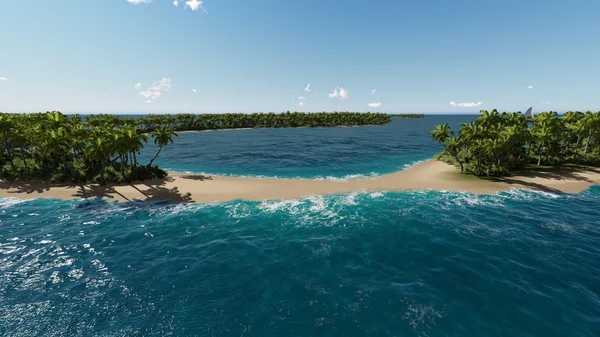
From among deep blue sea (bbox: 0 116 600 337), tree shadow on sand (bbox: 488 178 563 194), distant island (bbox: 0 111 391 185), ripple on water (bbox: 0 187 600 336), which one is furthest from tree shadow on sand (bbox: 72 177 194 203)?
tree shadow on sand (bbox: 488 178 563 194)

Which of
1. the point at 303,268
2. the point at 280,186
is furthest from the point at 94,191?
the point at 303,268

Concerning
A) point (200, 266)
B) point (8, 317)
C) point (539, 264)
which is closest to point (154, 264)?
point (200, 266)

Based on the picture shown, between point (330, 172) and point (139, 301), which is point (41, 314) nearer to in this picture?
point (139, 301)

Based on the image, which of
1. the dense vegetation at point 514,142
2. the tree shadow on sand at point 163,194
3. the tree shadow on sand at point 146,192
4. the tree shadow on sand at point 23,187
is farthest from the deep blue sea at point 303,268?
the dense vegetation at point 514,142

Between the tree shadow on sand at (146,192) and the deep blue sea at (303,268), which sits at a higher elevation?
the tree shadow on sand at (146,192)

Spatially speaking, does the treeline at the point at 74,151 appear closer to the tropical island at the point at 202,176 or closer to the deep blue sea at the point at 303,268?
the tropical island at the point at 202,176

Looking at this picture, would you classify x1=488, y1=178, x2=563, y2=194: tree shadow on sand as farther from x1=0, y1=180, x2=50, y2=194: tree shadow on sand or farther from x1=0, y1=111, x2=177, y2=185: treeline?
x1=0, y1=180, x2=50, y2=194: tree shadow on sand
